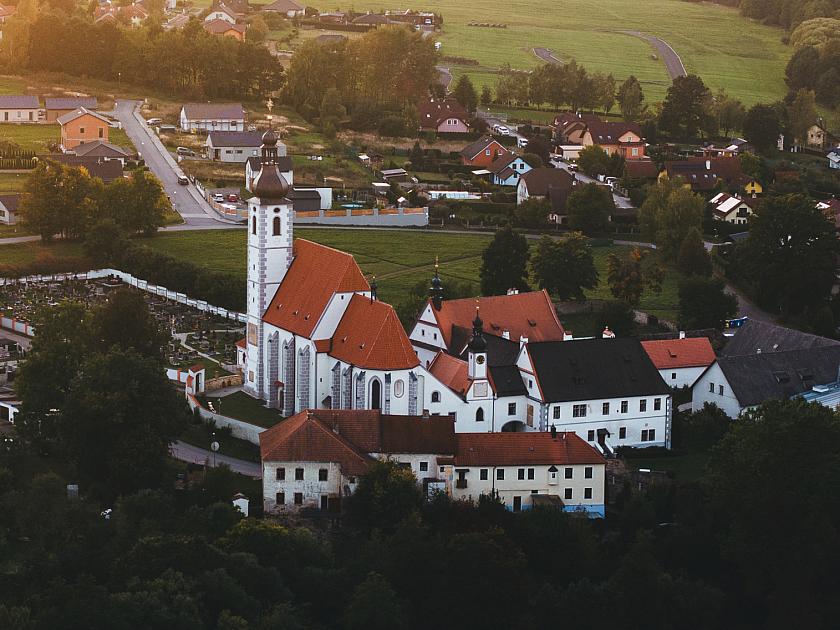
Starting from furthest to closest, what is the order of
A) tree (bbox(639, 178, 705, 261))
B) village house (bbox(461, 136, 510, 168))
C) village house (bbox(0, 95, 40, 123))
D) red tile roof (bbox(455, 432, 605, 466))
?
village house (bbox(0, 95, 40, 123))
village house (bbox(461, 136, 510, 168))
tree (bbox(639, 178, 705, 261))
red tile roof (bbox(455, 432, 605, 466))

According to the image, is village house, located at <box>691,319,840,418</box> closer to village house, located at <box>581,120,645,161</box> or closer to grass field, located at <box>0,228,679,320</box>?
grass field, located at <box>0,228,679,320</box>

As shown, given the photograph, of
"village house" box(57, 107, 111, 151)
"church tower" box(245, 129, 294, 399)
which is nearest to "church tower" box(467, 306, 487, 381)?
"church tower" box(245, 129, 294, 399)

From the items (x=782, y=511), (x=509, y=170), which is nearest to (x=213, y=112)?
(x=509, y=170)

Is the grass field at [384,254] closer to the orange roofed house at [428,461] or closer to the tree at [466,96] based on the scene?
the orange roofed house at [428,461]

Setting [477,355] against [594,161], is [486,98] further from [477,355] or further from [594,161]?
[477,355]

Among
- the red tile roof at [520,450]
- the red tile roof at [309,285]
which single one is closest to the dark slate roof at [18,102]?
the red tile roof at [309,285]

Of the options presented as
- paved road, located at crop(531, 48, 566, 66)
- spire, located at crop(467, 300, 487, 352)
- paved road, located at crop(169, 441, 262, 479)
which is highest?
paved road, located at crop(531, 48, 566, 66)

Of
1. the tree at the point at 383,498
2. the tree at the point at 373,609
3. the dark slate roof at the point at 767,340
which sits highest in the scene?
the dark slate roof at the point at 767,340
